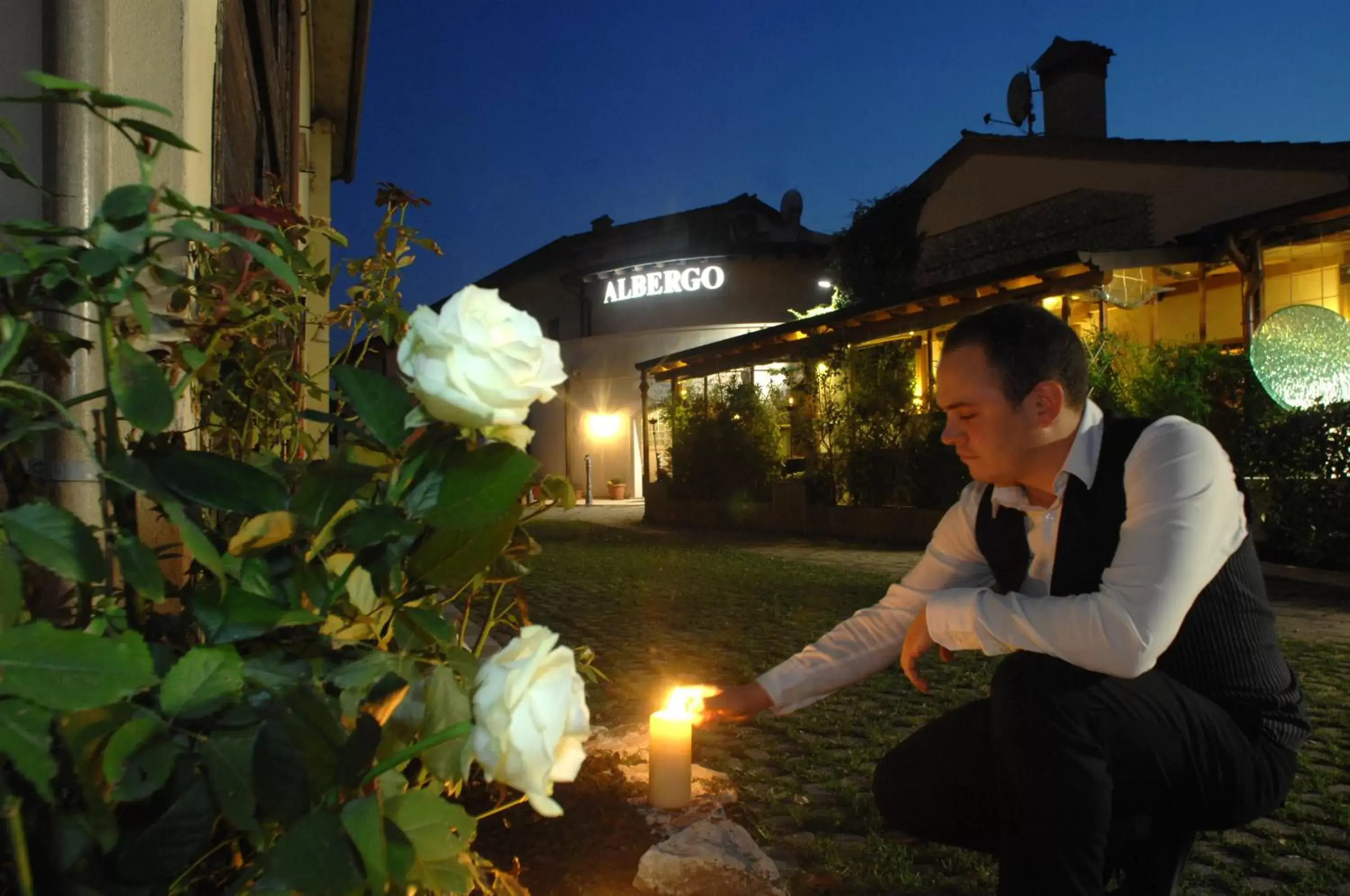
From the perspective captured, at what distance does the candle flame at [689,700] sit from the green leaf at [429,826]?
6.23 ft

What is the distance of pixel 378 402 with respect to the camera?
935 mm

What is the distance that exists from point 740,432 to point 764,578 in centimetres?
777

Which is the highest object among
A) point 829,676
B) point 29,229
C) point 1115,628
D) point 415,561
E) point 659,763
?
point 29,229

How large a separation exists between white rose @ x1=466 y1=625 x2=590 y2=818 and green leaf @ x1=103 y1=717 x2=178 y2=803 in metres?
0.24

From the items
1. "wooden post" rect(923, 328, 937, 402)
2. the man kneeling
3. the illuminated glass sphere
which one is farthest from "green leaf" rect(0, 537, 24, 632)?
"wooden post" rect(923, 328, 937, 402)

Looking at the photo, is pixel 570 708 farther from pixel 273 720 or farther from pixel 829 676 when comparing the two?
pixel 829 676

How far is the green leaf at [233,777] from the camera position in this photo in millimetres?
766

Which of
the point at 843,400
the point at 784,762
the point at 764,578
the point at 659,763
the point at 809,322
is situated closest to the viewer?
the point at 659,763

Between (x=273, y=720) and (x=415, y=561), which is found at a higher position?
(x=415, y=561)

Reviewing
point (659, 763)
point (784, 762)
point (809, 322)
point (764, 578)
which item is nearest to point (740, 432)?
point (809, 322)

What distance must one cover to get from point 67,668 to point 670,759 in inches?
94.4

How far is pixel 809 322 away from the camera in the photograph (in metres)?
17.4

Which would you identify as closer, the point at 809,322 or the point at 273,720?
the point at 273,720

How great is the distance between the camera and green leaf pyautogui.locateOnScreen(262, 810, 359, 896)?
71 centimetres
